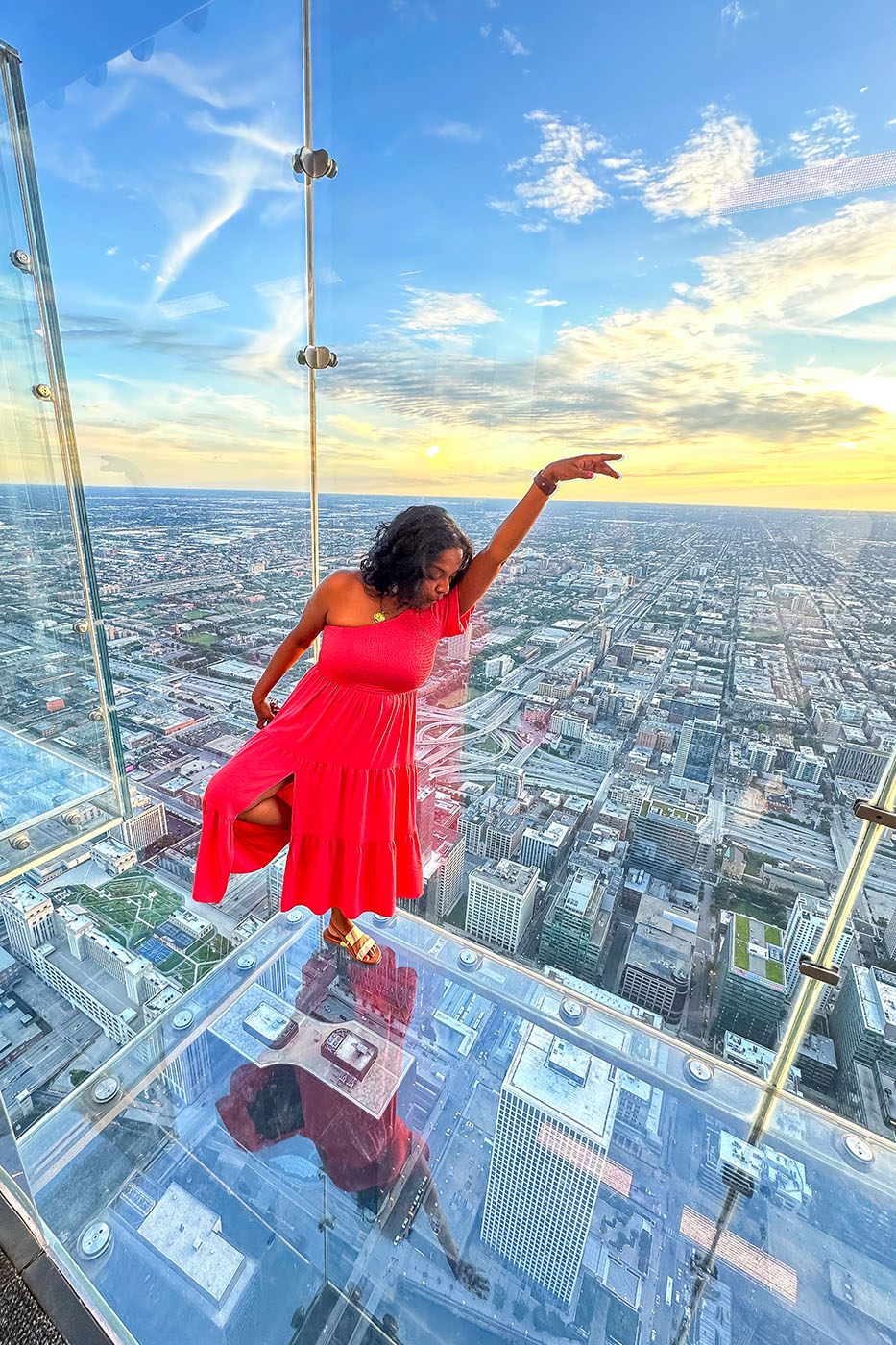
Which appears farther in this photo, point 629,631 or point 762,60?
point 629,631

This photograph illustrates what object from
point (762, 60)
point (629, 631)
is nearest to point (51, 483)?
point (629, 631)

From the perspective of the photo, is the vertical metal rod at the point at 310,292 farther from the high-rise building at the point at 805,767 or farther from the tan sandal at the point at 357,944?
the high-rise building at the point at 805,767

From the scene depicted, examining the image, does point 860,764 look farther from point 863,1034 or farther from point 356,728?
point 356,728

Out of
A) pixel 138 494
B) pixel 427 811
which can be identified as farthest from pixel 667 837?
pixel 138 494

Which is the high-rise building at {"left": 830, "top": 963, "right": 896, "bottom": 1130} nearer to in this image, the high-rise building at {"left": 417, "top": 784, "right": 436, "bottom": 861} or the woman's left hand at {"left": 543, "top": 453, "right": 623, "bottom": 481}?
the high-rise building at {"left": 417, "top": 784, "right": 436, "bottom": 861}

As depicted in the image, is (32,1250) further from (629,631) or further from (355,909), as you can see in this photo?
(629,631)

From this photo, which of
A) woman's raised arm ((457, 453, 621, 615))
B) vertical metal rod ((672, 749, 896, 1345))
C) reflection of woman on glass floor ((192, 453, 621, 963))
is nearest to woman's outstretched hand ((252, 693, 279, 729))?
reflection of woman on glass floor ((192, 453, 621, 963))

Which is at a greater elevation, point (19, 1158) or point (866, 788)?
point (866, 788)

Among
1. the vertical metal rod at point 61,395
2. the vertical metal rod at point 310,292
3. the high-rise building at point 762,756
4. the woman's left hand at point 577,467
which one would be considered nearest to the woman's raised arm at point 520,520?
the woman's left hand at point 577,467
